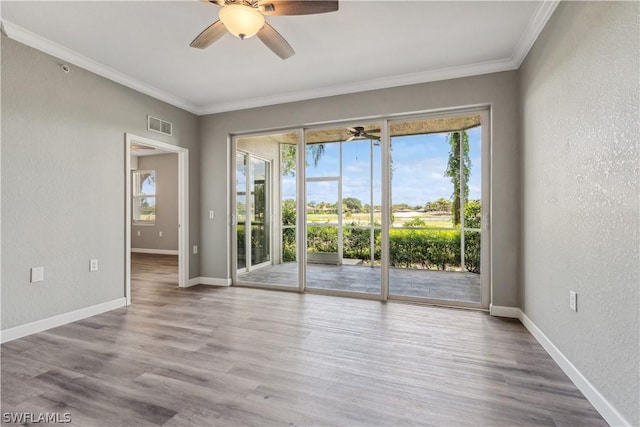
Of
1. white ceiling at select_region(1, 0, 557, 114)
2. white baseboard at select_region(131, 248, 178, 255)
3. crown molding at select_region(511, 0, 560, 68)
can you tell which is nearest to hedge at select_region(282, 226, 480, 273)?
white ceiling at select_region(1, 0, 557, 114)

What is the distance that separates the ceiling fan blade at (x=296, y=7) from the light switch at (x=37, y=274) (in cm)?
307

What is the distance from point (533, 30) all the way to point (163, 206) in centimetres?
833

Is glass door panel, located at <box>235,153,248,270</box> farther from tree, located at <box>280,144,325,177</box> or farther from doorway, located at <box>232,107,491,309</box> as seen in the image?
tree, located at <box>280,144,325,177</box>

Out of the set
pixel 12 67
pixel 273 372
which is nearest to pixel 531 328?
pixel 273 372

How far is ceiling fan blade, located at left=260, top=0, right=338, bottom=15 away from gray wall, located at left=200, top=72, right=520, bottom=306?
1.96m

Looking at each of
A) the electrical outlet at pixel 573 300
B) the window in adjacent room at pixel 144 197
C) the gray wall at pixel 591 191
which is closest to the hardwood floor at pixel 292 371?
the gray wall at pixel 591 191

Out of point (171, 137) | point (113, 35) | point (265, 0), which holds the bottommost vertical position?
point (171, 137)

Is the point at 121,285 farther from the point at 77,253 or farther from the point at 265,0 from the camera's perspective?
the point at 265,0

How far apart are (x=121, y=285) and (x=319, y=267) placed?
2566 millimetres

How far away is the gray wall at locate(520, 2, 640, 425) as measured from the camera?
146 cm

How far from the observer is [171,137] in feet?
14.1

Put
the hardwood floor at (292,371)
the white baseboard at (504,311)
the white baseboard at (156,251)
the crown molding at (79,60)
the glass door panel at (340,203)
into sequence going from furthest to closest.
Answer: the white baseboard at (156,251) → the glass door panel at (340,203) → the white baseboard at (504,311) → the crown molding at (79,60) → the hardwood floor at (292,371)

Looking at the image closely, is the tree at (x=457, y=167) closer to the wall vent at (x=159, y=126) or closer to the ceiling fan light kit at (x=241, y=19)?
the ceiling fan light kit at (x=241, y=19)

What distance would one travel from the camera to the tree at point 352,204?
438 centimetres
